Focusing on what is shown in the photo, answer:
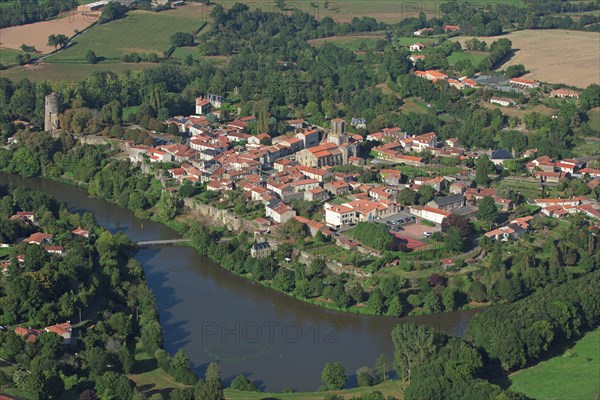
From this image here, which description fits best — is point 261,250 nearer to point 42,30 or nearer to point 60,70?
point 60,70

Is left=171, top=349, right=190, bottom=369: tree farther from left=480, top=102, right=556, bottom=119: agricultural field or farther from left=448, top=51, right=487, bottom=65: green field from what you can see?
left=448, top=51, right=487, bottom=65: green field

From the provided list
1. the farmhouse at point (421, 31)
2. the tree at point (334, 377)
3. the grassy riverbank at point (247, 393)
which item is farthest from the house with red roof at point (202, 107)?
the tree at point (334, 377)

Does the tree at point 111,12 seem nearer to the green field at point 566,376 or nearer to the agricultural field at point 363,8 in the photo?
the agricultural field at point 363,8

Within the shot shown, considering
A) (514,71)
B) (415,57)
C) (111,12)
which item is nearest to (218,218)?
(514,71)

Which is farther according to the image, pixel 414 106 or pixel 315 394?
pixel 414 106

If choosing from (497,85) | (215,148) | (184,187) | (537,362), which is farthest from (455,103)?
(537,362)

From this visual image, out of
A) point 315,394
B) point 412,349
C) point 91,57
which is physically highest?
point 91,57

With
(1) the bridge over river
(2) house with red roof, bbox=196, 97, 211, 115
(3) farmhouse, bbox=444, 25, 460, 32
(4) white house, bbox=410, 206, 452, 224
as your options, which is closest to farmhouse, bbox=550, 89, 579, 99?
(3) farmhouse, bbox=444, 25, 460, 32
